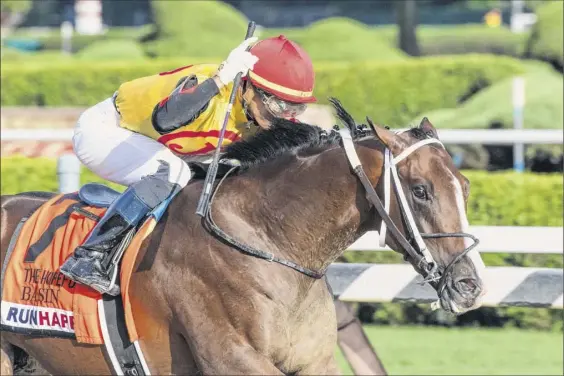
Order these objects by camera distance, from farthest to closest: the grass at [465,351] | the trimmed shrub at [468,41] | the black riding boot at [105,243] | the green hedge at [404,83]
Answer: the trimmed shrub at [468,41] → the green hedge at [404,83] → the grass at [465,351] → the black riding boot at [105,243]

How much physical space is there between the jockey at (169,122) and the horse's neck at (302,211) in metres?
0.26

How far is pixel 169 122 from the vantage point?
395 centimetres

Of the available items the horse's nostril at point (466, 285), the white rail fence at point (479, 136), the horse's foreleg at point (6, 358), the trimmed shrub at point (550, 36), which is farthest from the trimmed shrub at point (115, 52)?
the horse's nostril at point (466, 285)

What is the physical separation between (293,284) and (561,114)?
275 inches

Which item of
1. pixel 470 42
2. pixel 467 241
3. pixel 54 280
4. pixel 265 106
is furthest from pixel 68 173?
pixel 470 42

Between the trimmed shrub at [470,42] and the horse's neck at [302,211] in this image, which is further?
the trimmed shrub at [470,42]

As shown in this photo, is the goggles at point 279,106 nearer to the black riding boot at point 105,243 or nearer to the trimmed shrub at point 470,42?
the black riding boot at point 105,243

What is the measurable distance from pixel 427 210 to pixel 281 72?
77cm

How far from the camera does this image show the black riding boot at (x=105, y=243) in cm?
409

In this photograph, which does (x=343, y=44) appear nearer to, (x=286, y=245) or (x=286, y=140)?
(x=286, y=140)

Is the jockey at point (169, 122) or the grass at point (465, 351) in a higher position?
the jockey at point (169, 122)

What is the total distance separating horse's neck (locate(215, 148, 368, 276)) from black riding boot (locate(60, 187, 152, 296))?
318 millimetres

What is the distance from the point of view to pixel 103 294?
4.17m

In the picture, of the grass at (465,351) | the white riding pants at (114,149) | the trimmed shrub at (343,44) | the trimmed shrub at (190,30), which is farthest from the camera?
the trimmed shrub at (190,30)
